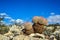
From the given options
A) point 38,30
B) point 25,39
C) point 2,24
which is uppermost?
point 2,24

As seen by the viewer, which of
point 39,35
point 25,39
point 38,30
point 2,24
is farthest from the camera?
point 2,24

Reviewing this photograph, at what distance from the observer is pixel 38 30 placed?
7422mm

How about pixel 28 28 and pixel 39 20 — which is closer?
pixel 39 20

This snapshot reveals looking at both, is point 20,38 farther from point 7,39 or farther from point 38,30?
point 38,30

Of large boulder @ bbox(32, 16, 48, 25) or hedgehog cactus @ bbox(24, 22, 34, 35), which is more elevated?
large boulder @ bbox(32, 16, 48, 25)

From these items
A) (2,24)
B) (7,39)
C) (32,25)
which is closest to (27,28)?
(32,25)

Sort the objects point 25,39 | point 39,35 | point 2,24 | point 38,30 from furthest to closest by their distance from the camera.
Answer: point 2,24, point 38,30, point 39,35, point 25,39

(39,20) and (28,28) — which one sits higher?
(39,20)

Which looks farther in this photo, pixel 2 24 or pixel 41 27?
pixel 2 24

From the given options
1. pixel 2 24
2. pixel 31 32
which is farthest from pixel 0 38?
pixel 2 24

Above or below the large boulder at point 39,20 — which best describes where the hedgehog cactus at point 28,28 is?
below

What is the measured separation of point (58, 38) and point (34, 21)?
1.09m

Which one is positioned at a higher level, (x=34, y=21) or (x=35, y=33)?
(x=34, y=21)

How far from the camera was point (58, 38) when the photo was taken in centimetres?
728
